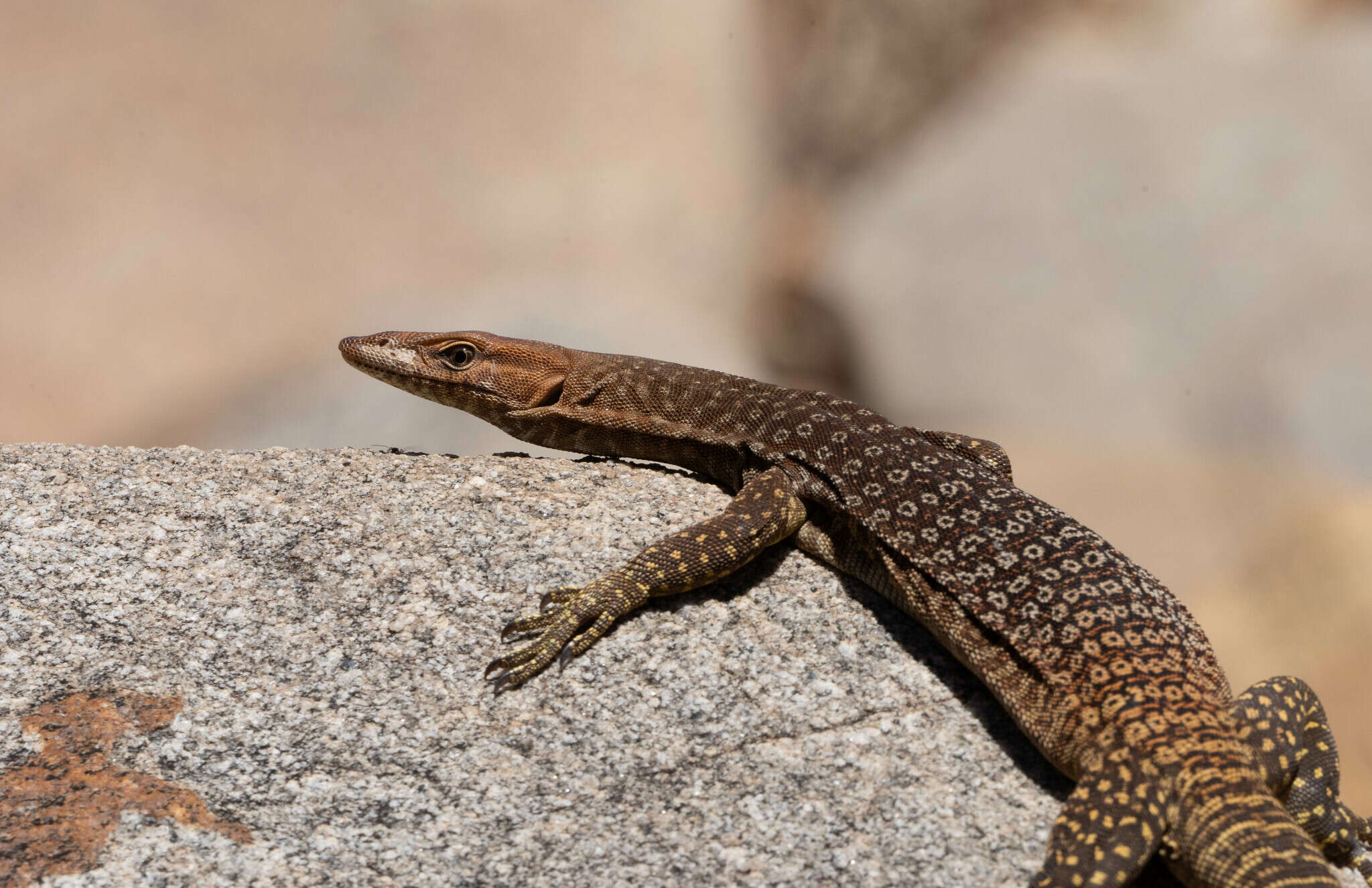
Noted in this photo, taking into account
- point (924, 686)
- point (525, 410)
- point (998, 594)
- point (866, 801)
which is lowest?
point (866, 801)

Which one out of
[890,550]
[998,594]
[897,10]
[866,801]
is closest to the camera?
[866,801]

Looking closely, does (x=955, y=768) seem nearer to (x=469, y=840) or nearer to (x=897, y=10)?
(x=469, y=840)

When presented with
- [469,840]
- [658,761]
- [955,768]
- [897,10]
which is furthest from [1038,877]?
[897,10]

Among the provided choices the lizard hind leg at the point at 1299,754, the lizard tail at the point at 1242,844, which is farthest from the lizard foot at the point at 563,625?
the lizard hind leg at the point at 1299,754

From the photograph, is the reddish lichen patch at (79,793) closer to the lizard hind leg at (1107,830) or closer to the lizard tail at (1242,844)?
the lizard hind leg at (1107,830)

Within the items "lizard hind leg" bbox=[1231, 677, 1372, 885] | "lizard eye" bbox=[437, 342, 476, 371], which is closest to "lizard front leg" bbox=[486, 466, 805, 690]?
"lizard eye" bbox=[437, 342, 476, 371]

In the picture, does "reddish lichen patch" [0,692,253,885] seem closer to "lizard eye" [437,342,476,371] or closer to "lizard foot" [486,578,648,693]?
"lizard foot" [486,578,648,693]
